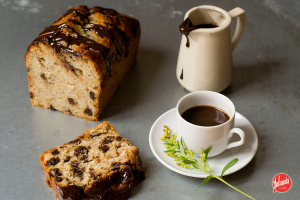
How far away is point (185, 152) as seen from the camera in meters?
2.39

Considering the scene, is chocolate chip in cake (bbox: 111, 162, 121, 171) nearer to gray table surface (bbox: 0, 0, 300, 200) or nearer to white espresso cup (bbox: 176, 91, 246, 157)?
gray table surface (bbox: 0, 0, 300, 200)

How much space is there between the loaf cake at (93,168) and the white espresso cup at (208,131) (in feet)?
1.26

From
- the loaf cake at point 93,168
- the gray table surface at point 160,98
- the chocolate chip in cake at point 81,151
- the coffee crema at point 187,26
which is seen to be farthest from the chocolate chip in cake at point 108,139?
the coffee crema at point 187,26

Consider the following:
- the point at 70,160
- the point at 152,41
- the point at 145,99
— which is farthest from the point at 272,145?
the point at 152,41

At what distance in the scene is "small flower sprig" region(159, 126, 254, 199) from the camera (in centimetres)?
226

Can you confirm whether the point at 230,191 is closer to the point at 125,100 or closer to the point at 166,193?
the point at 166,193

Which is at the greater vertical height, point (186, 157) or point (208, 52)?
point (208, 52)

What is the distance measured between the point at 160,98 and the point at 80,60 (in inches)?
34.3

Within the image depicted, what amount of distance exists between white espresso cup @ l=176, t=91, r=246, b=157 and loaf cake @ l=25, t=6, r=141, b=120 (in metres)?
0.75

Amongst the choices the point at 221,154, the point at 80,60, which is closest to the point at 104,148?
the point at 80,60

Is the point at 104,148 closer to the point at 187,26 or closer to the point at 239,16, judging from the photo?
the point at 187,26

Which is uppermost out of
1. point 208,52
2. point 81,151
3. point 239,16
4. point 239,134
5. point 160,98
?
point 239,16

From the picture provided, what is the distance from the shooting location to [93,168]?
2.33 m

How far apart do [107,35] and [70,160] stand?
1.07 m
